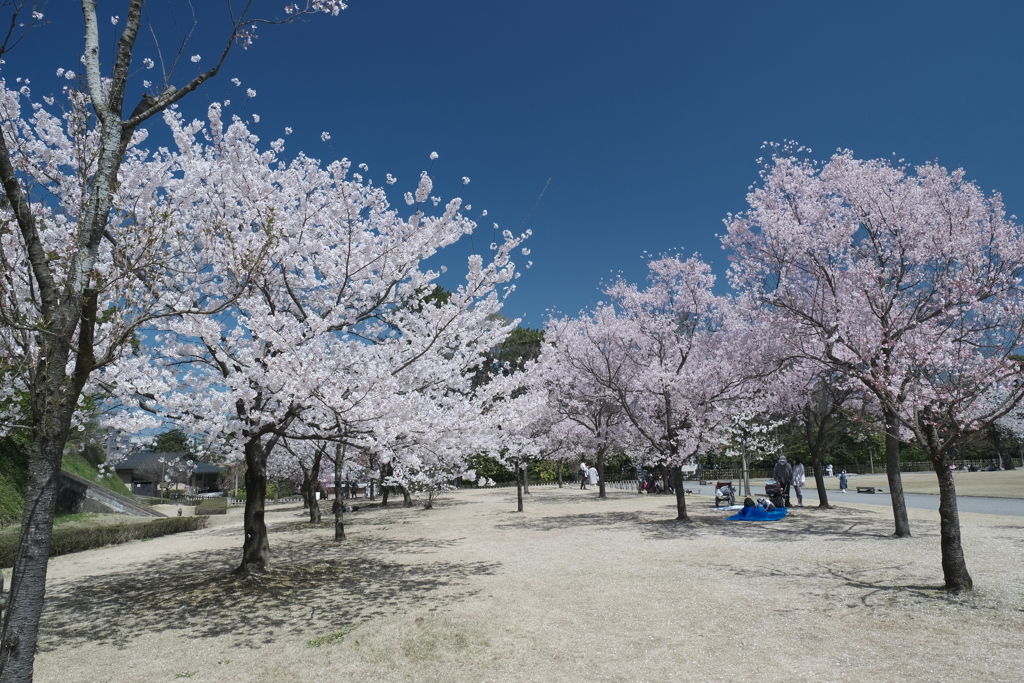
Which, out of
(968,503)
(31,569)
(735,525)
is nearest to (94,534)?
(31,569)

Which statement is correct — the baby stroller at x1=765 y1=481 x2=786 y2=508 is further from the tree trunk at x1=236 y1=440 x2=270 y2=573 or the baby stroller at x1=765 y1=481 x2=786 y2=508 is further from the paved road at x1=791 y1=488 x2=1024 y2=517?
the tree trunk at x1=236 y1=440 x2=270 y2=573

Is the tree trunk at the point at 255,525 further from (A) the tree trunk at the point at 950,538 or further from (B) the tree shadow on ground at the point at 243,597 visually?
(A) the tree trunk at the point at 950,538

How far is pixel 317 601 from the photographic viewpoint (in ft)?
27.0

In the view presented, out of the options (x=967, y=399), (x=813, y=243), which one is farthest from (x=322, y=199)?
(x=813, y=243)

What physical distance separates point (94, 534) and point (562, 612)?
15149mm

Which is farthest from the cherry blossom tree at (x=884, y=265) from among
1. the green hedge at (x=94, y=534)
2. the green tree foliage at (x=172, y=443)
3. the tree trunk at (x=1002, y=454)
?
the tree trunk at (x=1002, y=454)

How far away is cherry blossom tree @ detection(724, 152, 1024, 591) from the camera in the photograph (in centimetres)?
983

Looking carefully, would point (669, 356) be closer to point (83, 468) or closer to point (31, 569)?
point (31, 569)

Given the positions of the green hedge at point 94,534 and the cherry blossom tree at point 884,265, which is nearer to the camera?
the cherry blossom tree at point 884,265

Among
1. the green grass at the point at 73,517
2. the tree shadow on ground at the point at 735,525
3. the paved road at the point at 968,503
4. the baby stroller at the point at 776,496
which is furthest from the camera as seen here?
the green grass at the point at 73,517

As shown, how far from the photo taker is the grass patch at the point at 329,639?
6.21m

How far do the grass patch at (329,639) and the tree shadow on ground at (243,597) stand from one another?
0.93 feet

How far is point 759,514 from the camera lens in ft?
51.8

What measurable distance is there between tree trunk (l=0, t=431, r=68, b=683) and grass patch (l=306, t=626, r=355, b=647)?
9.61 ft
